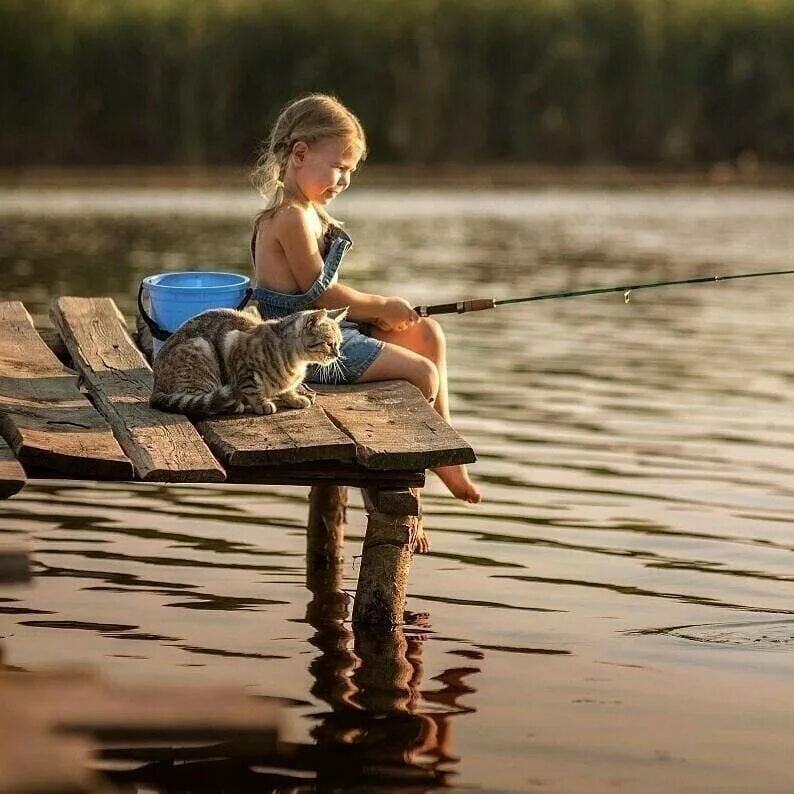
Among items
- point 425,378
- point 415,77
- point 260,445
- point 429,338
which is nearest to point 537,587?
point 425,378

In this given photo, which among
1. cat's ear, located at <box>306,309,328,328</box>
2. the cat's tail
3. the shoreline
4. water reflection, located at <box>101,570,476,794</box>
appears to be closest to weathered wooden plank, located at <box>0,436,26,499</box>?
the cat's tail

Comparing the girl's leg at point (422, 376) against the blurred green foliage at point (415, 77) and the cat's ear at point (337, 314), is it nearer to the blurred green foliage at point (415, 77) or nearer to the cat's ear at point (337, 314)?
the cat's ear at point (337, 314)

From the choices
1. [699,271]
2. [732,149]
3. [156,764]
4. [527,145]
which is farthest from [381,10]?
[156,764]

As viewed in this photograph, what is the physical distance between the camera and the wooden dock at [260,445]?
5285 mm

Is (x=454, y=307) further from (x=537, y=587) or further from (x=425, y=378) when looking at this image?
(x=537, y=587)

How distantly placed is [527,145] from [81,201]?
9621 millimetres

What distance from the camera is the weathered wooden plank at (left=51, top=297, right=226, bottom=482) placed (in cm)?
524

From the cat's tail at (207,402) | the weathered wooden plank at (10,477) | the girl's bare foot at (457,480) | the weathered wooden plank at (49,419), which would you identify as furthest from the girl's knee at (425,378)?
the weathered wooden plank at (10,477)

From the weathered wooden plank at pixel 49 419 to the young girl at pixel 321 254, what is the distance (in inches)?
30.1

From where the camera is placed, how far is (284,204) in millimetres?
6414

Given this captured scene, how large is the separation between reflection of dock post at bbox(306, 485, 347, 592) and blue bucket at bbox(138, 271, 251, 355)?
0.70m

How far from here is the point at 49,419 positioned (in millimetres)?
5762

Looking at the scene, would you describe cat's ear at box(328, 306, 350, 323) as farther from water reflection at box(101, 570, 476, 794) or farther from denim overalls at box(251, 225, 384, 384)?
water reflection at box(101, 570, 476, 794)

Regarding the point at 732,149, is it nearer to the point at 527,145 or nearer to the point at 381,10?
the point at 527,145
